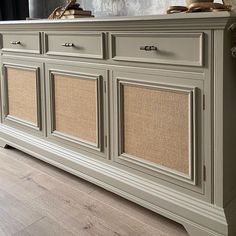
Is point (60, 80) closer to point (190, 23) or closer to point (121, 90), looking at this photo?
point (121, 90)

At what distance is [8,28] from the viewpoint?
7.67 feet

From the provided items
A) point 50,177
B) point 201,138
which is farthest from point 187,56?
point 50,177

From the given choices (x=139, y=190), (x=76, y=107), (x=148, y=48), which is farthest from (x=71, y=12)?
(x=139, y=190)

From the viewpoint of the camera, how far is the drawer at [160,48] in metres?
1.35

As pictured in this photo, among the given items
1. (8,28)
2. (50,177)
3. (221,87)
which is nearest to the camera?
(221,87)

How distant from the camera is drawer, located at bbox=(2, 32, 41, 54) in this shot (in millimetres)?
2141

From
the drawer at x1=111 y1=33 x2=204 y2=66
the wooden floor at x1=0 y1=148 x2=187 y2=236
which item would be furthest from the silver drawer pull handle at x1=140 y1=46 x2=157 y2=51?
the wooden floor at x1=0 y1=148 x2=187 y2=236

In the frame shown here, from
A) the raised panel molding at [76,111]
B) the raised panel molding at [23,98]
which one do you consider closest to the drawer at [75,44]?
the raised panel molding at [76,111]

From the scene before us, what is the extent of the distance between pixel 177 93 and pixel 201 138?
20 centimetres

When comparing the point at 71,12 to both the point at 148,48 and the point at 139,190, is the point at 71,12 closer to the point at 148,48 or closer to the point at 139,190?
the point at 148,48

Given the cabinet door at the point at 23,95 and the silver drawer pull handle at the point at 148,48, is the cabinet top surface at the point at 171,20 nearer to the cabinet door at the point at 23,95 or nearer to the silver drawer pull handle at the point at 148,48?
the silver drawer pull handle at the point at 148,48

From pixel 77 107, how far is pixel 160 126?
0.58 metres

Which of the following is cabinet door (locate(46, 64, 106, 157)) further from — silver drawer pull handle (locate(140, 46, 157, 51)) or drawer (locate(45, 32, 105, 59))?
silver drawer pull handle (locate(140, 46, 157, 51))

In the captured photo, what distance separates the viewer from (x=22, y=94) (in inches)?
92.9
